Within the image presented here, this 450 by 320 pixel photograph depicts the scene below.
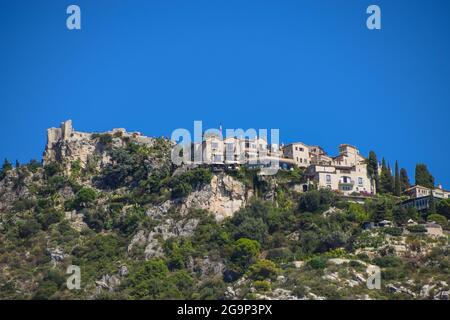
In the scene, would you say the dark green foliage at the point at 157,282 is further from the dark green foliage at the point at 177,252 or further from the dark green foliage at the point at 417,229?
the dark green foliage at the point at 417,229

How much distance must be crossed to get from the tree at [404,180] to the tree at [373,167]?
3.30 metres

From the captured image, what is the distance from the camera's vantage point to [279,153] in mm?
97438

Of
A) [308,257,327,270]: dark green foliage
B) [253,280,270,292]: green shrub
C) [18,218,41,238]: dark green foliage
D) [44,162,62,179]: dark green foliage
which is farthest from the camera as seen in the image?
[44,162,62,179]: dark green foliage

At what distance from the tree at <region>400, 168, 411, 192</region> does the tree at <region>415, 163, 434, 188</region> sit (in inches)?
41.5

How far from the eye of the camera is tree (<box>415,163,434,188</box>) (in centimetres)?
9800

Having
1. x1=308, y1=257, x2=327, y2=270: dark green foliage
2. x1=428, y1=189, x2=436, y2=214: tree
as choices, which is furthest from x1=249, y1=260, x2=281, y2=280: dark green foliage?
x1=428, y1=189, x2=436, y2=214: tree

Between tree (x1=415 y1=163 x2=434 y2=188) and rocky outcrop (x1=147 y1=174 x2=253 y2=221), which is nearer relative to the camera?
rocky outcrop (x1=147 y1=174 x2=253 y2=221)

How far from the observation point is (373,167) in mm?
96438

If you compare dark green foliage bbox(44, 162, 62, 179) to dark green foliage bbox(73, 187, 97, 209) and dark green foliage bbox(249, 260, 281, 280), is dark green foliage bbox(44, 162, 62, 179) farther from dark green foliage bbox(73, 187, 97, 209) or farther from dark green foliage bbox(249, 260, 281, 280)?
dark green foliage bbox(249, 260, 281, 280)

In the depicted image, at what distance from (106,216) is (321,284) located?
27.2m

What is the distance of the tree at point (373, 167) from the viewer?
3784 inches

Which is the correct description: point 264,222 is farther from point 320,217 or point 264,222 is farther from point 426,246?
point 426,246

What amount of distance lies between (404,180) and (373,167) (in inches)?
197
